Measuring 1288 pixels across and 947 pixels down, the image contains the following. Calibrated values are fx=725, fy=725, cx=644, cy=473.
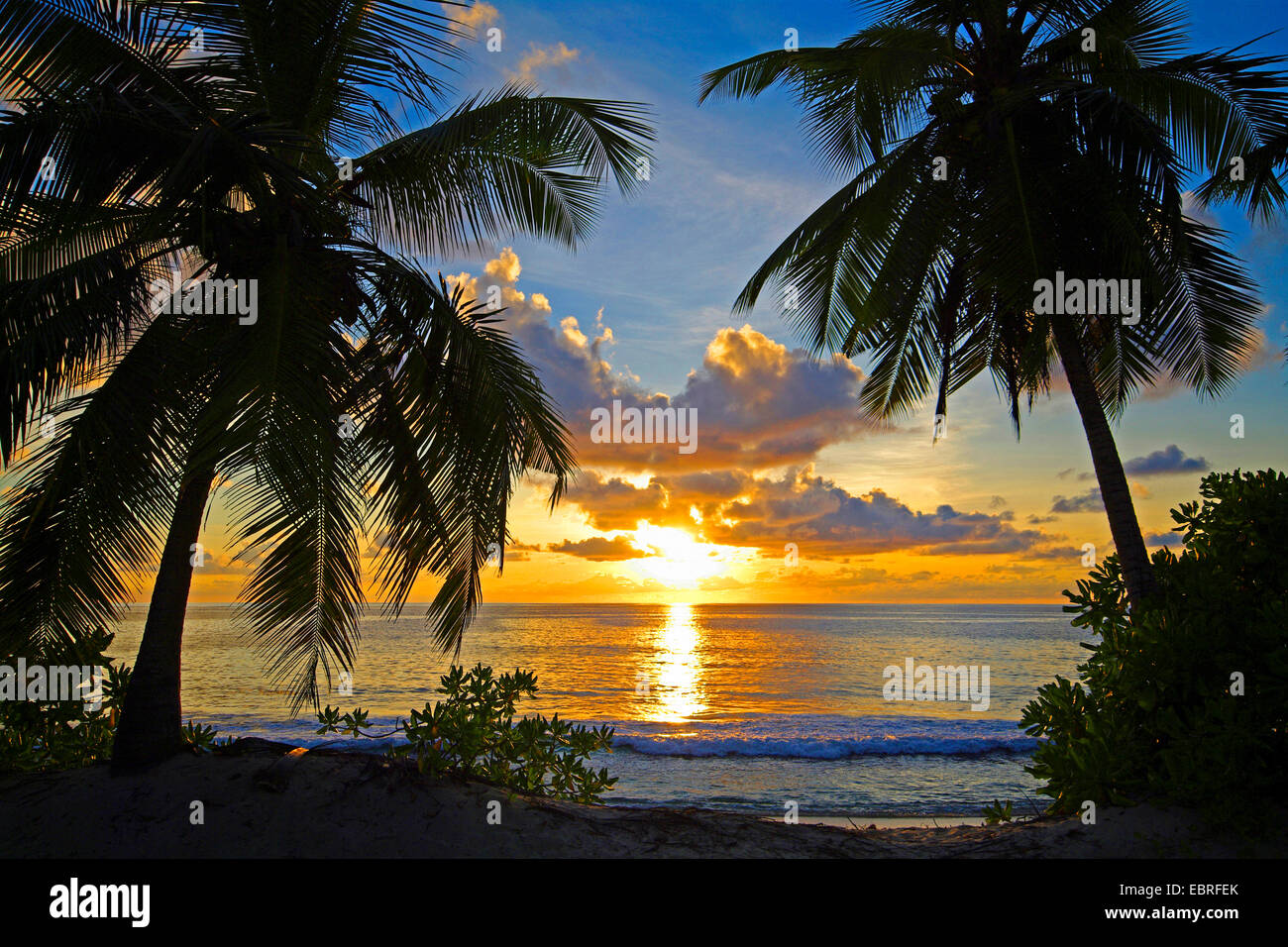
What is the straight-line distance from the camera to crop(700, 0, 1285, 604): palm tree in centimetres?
716

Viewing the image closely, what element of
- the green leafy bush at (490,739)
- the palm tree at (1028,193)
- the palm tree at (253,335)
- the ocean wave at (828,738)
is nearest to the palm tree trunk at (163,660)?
the palm tree at (253,335)

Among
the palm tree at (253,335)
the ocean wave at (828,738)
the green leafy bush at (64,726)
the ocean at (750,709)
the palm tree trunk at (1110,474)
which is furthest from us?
the ocean wave at (828,738)

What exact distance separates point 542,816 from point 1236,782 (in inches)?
176

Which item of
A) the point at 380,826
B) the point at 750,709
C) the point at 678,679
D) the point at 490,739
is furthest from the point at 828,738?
the point at 678,679

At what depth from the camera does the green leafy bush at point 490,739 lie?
5559 millimetres

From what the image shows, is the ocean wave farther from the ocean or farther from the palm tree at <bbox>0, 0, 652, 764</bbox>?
the palm tree at <bbox>0, 0, 652, 764</bbox>

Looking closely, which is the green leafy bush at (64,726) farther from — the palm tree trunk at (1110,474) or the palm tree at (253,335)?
the palm tree trunk at (1110,474)

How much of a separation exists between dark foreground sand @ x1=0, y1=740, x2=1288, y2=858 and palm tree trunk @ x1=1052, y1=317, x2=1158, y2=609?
1.95m

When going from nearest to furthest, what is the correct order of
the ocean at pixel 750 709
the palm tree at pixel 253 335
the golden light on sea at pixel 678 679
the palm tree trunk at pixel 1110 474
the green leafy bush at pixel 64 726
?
the palm tree at pixel 253 335
the green leafy bush at pixel 64 726
the palm tree trunk at pixel 1110 474
the ocean at pixel 750 709
the golden light on sea at pixel 678 679

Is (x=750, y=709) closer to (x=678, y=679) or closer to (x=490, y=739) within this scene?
(x=678, y=679)

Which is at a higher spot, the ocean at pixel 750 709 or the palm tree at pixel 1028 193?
the palm tree at pixel 1028 193

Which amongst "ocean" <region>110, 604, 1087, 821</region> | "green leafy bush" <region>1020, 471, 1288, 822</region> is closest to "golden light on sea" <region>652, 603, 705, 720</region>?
"ocean" <region>110, 604, 1087, 821</region>

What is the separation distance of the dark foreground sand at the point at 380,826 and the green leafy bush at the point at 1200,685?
0.94ft
